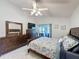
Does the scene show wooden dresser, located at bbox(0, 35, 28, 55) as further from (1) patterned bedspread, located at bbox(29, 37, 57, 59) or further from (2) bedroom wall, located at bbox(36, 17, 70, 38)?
(2) bedroom wall, located at bbox(36, 17, 70, 38)

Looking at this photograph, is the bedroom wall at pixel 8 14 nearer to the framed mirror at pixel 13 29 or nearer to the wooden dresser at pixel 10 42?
the framed mirror at pixel 13 29

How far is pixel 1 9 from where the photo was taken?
5.07 meters

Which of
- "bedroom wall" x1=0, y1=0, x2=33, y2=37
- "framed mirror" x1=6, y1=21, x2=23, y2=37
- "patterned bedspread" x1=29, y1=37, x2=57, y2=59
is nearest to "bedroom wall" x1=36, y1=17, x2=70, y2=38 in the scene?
"bedroom wall" x1=0, y1=0, x2=33, y2=37

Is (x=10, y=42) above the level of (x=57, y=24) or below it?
below

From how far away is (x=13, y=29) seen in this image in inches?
245

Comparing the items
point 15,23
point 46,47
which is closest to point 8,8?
point 15,23

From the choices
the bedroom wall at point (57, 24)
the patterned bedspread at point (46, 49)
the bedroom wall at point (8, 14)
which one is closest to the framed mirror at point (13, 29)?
the bedroom wall at point (8, 14)

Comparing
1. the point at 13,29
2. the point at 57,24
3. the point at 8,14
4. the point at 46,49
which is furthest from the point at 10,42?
the point at 57,24

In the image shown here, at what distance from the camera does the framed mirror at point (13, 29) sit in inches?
220

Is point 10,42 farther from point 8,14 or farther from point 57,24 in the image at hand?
point 57,24

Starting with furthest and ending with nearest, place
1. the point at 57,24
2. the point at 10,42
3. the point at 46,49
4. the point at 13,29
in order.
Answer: the point at 57,24 < the point at 13,29 < the point at 10,42 < the point at 46,49

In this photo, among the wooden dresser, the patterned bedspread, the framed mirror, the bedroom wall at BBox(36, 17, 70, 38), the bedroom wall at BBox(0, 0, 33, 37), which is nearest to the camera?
the patterned bedspread

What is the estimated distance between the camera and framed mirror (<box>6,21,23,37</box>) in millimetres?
5591

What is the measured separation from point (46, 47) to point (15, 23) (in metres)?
3.20
